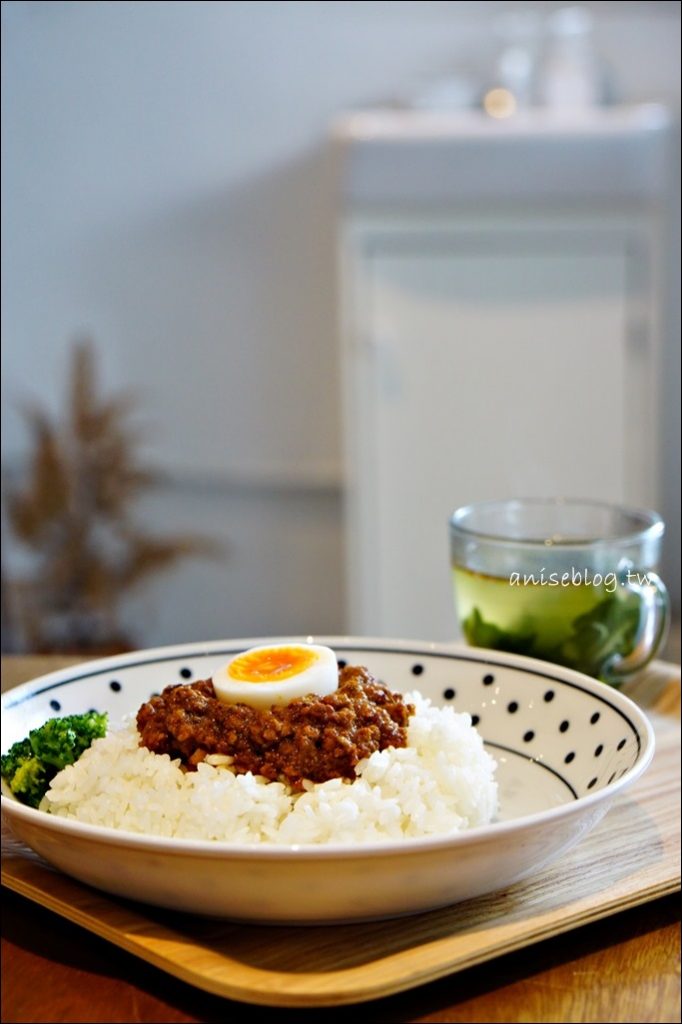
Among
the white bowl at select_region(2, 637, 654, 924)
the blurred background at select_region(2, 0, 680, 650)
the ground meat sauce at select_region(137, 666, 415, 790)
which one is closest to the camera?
the white bowl at select_region(2, 637, 654, 924)

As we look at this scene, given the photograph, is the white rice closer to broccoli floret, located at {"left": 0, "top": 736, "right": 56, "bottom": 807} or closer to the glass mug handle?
broccoli floret, located at {"left": 0, "top": 736, "right": 56, "bottom": 807}

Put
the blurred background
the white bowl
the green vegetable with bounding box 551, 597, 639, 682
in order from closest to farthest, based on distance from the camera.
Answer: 1. the white bowl
2. the green vegetable with bounding box 551, 597, 639, 682
3. the blurred background

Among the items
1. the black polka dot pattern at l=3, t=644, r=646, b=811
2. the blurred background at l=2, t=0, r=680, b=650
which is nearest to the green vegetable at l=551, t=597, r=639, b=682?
the black polka dot pattern at l=3, t=644, r=646, b=811

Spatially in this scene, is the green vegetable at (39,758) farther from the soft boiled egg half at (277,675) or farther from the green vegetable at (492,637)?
the green vegetable at (492,637)

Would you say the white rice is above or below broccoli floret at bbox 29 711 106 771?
below

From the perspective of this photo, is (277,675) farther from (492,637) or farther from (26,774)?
(492,637)

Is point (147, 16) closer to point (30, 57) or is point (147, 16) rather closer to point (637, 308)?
point (30, 57)

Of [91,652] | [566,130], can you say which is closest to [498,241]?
[566,130]
